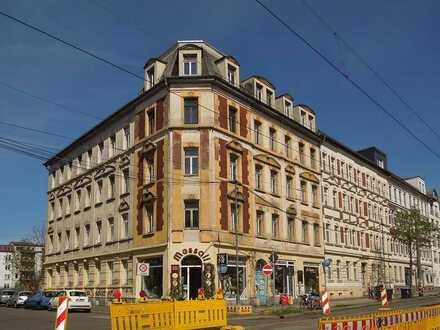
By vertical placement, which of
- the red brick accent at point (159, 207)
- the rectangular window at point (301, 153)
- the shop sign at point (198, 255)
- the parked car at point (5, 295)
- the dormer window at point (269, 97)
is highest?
the dormer window at point (269, 97)

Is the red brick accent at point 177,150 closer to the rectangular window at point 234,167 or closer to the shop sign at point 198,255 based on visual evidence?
the rectangular window at point 234,167

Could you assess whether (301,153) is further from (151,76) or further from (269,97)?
(151,76)

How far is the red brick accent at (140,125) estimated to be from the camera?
1502 inches

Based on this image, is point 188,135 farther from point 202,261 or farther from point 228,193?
point 202,261

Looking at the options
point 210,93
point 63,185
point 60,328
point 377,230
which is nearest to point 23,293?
point 63,185

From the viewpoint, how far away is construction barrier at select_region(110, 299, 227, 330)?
42.6ft

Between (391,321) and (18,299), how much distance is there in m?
35.9

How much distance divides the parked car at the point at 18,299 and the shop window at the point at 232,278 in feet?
53.2

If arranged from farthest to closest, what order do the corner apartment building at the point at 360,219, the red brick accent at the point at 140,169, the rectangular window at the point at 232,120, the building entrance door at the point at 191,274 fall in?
the corner apartment building at the point at 360,219
the red brick accent at the point at 140,169
the rectangular window at the point at 232,120
the building entrance door at the point at 191,274

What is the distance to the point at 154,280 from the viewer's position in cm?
3481

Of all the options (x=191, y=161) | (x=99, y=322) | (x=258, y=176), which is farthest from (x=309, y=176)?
(x=99, y=322)

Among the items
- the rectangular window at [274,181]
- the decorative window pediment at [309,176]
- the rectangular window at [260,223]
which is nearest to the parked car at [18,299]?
the rectangular window at [260,223]

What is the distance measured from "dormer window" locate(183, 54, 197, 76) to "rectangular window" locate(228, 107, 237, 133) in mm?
3683

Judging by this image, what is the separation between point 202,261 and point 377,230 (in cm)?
3367
